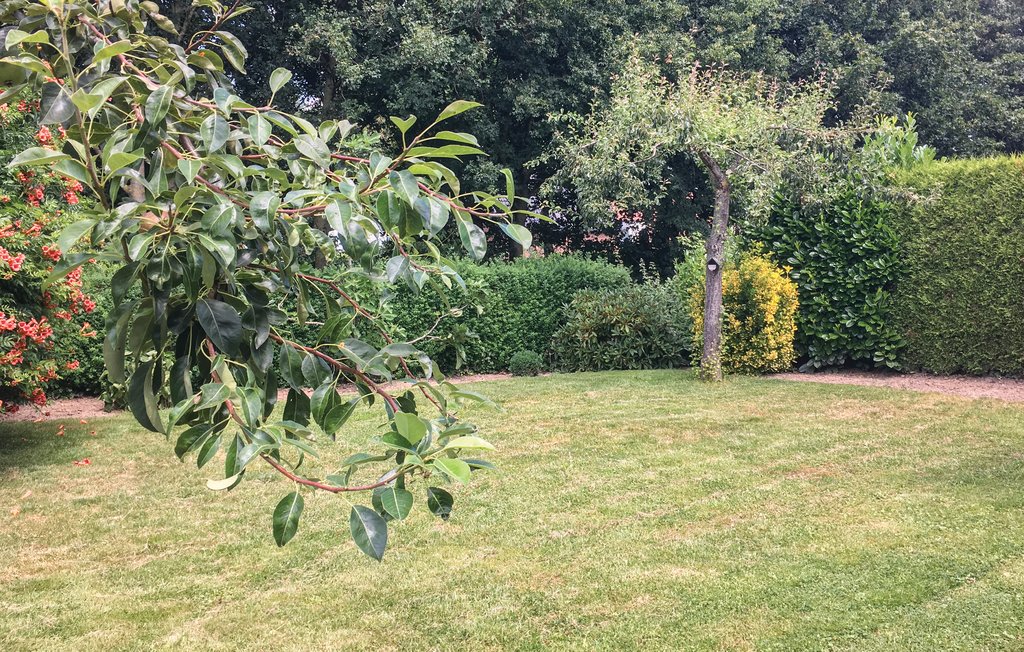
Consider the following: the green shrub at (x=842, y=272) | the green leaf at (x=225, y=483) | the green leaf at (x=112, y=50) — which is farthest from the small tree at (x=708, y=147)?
the green leaf at (x=225, y=483)

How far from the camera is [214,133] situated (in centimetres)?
132

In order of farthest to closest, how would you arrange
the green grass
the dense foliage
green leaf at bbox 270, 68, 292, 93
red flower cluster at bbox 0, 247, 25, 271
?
1. the dense foliage
2. red flower cluster at bbox 0, 247, 25, 271
3. the green grass
4. green leaf at bbox 270, 68, 292, 93

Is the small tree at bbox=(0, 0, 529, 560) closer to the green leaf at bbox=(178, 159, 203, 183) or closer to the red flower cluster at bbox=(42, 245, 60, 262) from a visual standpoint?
the green leaf at bbox=(178, 159, 203, 183)

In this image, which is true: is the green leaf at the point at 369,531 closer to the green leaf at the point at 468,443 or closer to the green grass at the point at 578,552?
the green leaf at the point at 468,443

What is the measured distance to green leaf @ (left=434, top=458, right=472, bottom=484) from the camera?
1045 millimetres

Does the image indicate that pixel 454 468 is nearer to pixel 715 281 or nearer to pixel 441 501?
pixel 441 501

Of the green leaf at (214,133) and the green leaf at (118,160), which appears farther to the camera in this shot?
the green leaf at (214,133)

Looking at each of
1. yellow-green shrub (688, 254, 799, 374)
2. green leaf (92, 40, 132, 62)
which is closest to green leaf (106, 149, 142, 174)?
green leaf (92, 40, 132, 62)

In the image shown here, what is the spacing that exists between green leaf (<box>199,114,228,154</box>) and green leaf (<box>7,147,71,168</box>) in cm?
23

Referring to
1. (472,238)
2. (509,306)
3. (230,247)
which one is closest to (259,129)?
(230,247)

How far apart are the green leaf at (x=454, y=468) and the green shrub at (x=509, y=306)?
30.5ft

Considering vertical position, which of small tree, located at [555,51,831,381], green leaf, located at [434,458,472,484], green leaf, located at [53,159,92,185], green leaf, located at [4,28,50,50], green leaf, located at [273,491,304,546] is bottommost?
green leaf, located at [273,491,304,546]

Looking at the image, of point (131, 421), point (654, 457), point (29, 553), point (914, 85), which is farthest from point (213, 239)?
point (914, 85)

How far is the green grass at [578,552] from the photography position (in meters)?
3.19
